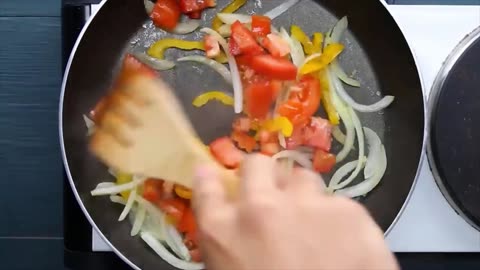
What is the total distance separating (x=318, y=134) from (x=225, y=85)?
0.50 feet

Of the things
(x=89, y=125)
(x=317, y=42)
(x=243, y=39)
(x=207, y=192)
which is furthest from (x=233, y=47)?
(x=207, y=192)

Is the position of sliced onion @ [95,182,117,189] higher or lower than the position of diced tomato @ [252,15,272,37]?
lower

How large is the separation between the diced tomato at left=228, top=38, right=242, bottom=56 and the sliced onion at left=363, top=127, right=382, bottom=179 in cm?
22

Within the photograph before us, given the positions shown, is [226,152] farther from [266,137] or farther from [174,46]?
[174,46]

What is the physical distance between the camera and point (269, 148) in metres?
0.98

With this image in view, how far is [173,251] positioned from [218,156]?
156 mm

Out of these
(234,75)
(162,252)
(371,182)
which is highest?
(234,75)

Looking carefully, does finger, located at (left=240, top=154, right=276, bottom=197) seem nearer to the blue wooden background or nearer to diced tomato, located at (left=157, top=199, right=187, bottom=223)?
diced tomato, located at (left=157, top=199, right=187, bottom=223)

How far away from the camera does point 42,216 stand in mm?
1101

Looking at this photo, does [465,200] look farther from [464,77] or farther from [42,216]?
[42,216]

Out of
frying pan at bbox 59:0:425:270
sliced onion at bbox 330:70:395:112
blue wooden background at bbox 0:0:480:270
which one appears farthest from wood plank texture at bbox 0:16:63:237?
sliced onion at bbox 330:70:395:112

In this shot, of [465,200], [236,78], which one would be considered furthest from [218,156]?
[465,200]

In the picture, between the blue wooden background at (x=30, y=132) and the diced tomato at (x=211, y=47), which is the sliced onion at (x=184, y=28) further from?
the blue wooden background at (x=30, y=132)

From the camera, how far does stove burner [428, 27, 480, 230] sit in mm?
924
